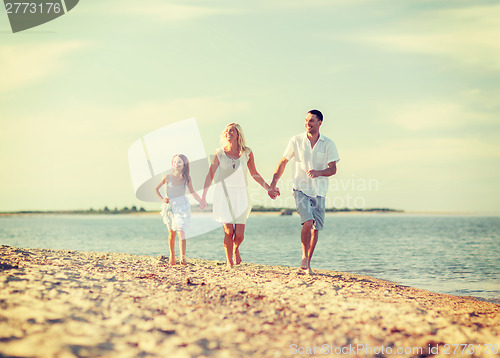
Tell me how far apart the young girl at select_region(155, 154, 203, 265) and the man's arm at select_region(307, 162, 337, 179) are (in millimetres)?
2232

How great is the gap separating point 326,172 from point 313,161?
286 mm

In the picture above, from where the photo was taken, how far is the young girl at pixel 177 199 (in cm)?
853

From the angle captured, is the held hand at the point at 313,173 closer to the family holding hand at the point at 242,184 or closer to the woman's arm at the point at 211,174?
the family holding hand at the point at 242,184

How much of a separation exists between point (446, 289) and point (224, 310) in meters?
6.09

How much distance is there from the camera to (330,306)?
492 cm

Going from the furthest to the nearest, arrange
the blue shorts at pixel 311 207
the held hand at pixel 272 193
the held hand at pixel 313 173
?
1. the held hand at pixel 272 193
2. the blue shorts at pixel 311 207
3. the held hand at pixel 313 173

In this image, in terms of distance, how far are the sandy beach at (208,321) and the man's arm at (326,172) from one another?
6.75ft

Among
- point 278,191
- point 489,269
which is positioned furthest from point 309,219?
point 489,269

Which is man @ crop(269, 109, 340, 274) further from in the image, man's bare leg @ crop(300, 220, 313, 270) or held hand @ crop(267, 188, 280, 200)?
held hand @ crop(267, 188, 280, 200)

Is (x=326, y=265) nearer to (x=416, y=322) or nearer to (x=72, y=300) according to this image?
(x=416, y=322)

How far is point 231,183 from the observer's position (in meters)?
8.12

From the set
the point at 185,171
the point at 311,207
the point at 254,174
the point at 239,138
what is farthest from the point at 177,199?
the point at 311,207

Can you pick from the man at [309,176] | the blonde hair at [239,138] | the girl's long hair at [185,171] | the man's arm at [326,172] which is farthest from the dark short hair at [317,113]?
the girl's long hair at [185,171]

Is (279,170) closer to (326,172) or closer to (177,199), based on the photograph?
(326,172)
